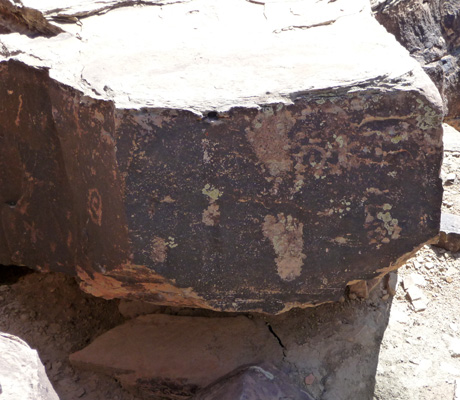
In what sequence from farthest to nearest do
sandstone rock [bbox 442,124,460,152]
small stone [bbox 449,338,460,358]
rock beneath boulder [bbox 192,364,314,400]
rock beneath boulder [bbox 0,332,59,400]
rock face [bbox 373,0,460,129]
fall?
sandstone rock [bbox 442,124,460,152] < rock face [bbox 373,0,460,129] < small stone [bbox 449,338,460,358] < rock beneath boulder [bbox 192,364,314,400] < rock beneath boulder [bbox 0,332,59,400]

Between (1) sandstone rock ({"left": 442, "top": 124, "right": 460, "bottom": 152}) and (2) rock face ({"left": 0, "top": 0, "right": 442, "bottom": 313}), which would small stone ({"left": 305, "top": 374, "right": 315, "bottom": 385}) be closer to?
(2) rock face ({"left": 0, "top": 0, "right": 442, "bottom": 313})

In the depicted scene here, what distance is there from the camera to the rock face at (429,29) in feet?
7.94

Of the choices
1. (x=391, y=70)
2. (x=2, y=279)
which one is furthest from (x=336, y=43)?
(x=2, y=279)

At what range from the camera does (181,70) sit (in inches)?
64.4

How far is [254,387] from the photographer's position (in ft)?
5.56

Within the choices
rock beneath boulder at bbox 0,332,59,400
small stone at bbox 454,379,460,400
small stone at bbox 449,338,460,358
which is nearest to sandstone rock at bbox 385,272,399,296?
small stone at bbox 449,338,460,358

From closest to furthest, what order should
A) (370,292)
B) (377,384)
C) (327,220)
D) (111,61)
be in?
(327,220), (111,61), (377,384), (370,292)

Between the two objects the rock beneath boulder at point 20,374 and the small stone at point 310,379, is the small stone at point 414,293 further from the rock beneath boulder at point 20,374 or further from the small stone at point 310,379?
the rock beneath boulder at point 20,374

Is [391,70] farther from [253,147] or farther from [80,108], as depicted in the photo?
[80,108]

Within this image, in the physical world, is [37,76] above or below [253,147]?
above

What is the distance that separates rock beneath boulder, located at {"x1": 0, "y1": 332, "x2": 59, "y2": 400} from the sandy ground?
0.70 meters

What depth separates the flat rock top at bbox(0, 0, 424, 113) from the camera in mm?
1512

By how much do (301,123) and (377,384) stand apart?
0.94 meters

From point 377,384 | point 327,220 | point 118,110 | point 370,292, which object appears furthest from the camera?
point 370,292
